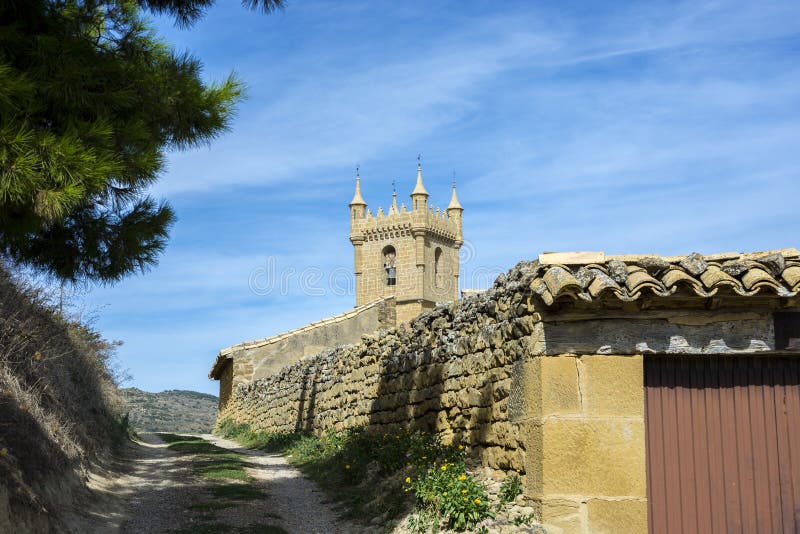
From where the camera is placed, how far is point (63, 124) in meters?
7.21

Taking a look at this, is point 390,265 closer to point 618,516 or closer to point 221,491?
point 221,491

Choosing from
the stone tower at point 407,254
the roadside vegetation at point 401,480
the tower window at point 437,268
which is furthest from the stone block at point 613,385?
the tower window at point 437,268

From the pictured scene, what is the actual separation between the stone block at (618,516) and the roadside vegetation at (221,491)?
12.1 ft

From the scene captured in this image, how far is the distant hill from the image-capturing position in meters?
41.3

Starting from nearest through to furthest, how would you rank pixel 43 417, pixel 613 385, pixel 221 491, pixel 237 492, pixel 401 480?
pixel 613 385 → pixel 401 480 → pixel 43 417 → pixel 237 492 → pixel 221 491

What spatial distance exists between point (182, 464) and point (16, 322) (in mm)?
4620

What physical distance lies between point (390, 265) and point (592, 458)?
47.7 metres

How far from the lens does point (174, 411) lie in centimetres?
4906

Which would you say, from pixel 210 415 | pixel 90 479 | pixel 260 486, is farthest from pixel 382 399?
pixel 210 415

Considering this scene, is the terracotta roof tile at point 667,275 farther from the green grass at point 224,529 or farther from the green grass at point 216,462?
the green grass at point 216,462

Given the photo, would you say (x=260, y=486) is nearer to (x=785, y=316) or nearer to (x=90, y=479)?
(x=90, y=479)

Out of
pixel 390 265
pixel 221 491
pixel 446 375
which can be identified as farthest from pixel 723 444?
pixel 390 265

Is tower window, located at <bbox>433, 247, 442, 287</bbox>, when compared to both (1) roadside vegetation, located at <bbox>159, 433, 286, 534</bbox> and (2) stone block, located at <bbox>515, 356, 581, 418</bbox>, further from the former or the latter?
(2) stone block, located at <bbox>515, 356, 581, 418</bbox>

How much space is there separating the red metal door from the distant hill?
104ft
